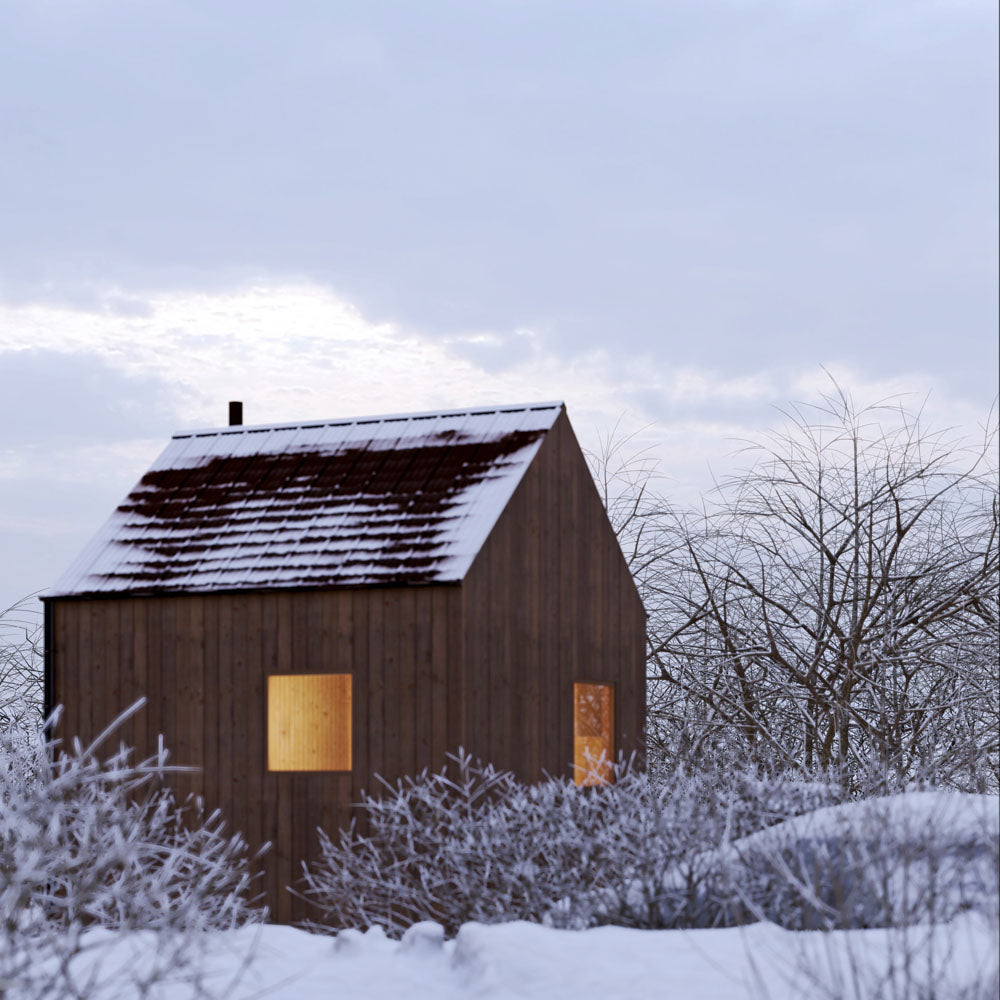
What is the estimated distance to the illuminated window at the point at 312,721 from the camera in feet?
50.5

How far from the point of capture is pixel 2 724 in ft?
68.2

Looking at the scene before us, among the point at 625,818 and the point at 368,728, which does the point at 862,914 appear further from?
the point at 368,728

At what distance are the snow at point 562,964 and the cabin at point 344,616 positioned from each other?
469cm

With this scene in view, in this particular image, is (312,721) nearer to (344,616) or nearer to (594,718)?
(344,616)

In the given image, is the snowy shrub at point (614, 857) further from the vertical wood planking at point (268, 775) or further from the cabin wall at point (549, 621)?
the vertical wood planking at point (268, 775)

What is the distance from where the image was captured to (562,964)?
25.4 feet

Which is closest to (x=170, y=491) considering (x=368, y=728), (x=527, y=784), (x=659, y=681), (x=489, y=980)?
(x=368, y=728)

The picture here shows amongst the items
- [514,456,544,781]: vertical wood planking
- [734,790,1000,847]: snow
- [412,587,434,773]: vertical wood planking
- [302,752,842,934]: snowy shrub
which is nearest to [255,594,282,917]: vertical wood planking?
[412,587,434,773]: vertical wood planking

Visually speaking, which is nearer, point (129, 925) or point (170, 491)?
point (129, 925)

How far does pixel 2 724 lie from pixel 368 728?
30.0ft

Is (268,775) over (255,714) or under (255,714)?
under

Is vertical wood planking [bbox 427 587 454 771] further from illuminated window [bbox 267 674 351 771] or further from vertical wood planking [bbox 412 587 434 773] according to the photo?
illuminated window [bbox 267 674 351 771]

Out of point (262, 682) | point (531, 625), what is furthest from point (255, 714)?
point (531, 625)

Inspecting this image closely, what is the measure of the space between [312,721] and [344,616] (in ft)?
7.59
